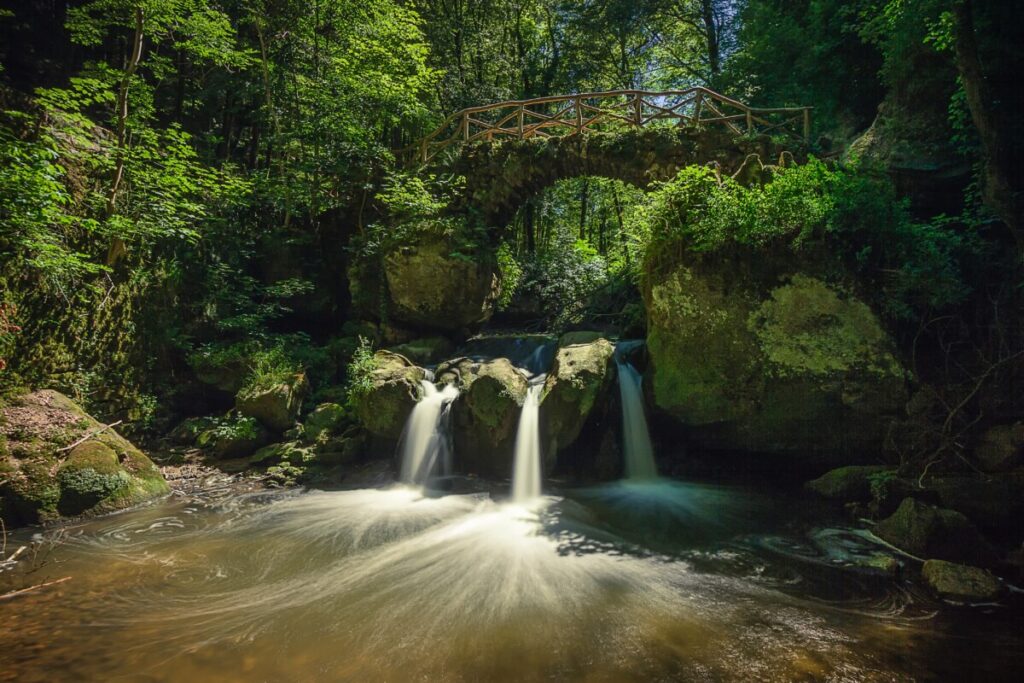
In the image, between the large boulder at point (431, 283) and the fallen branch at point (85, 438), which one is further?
the large boulder at point (431, 283)

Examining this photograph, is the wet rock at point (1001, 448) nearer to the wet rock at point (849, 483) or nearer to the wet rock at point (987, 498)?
the wet rock at point (987, 498)

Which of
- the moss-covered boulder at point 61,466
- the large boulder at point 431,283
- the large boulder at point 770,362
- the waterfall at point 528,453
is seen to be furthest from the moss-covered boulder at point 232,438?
the large boulder at point 770,362

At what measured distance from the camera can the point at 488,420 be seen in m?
8.37

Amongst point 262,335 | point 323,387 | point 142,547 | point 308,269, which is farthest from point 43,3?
point 142,547

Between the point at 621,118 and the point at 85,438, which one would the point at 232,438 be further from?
the point at 621,118

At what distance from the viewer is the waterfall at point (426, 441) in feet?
27.7

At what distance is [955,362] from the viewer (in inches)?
259

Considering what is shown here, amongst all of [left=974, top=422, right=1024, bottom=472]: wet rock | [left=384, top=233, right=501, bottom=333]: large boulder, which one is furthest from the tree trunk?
[left=974, top=422, right=1024, bottom=472]: wet rock

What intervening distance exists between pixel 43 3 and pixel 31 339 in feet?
39.1

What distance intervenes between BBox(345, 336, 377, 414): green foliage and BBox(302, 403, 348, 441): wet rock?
23 centimetres

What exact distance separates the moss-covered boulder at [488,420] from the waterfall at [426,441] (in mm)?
236

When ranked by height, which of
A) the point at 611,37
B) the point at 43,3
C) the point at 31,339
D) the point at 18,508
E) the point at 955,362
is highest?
the point at 611,37

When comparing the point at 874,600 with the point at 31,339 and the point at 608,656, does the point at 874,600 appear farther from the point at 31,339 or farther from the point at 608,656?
the point at 31,339

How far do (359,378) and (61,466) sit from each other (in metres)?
4.35
